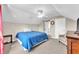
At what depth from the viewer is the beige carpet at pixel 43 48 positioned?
173 cm

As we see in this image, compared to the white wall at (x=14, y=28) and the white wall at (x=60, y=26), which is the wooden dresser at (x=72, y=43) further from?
the white wall at (x=14, y=28)

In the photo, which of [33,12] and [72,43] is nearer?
[72,43]

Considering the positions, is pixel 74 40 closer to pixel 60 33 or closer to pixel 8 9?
pixel 60 33

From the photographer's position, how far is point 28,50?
1732 mm

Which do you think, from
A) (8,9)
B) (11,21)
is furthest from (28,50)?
(8,9)

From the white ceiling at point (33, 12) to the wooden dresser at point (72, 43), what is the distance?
25 centimetres

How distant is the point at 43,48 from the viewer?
5.79ft

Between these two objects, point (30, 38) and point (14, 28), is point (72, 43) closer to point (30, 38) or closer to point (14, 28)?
point (30, 38)

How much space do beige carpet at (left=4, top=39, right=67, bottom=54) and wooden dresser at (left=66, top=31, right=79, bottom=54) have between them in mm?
91

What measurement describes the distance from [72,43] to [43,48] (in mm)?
446

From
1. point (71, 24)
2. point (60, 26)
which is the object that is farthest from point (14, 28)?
point (71, 24)

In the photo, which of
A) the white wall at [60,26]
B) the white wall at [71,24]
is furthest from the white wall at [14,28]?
the white wall at [71,24]

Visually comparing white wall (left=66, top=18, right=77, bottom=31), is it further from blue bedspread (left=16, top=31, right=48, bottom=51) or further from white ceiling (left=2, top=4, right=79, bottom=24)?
blue bedspread (left=16, top=31, right=48, bottom=51)
